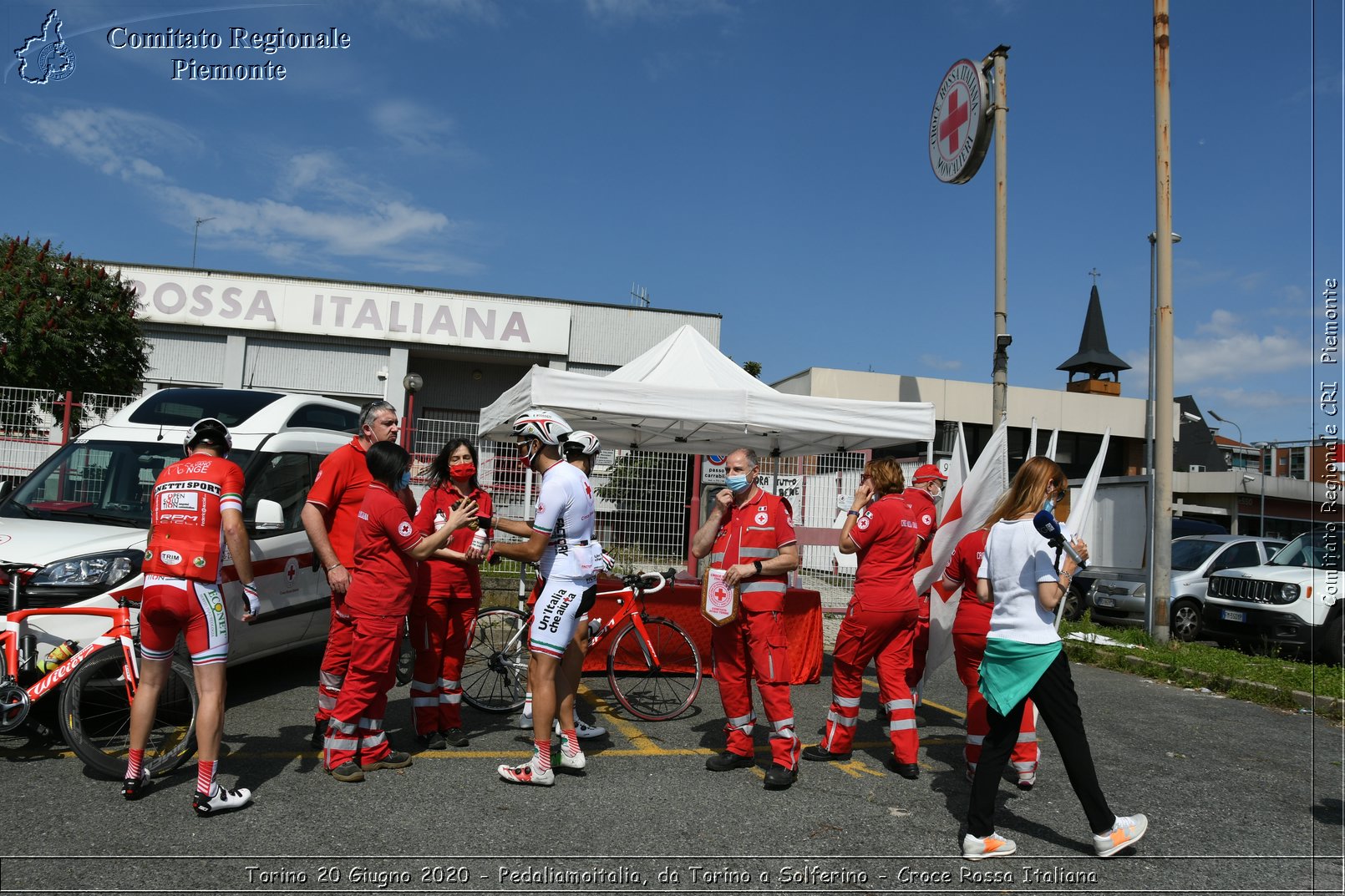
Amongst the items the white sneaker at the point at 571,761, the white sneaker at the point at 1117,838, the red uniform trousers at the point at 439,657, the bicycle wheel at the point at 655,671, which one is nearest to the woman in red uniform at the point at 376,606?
the red uniform trousers at the point at 439,657

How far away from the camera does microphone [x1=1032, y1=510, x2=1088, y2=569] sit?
404 centimetres

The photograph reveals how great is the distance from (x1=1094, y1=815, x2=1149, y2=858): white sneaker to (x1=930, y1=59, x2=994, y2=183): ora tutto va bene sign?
34.9 feet

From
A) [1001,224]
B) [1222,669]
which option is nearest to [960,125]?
[1001,224]

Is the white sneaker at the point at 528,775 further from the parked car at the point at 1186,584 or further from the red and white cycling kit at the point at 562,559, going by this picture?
the parked car at the point at 1186,584

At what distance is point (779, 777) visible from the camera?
197 inches

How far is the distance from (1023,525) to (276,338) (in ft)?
91.8

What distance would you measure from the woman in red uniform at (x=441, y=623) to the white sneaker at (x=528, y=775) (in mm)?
961

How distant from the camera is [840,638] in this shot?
584cm

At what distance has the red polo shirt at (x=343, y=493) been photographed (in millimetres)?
5605

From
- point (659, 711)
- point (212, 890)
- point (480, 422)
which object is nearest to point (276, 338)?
point (480, 422)

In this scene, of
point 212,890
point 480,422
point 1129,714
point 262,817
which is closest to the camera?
point 212,890

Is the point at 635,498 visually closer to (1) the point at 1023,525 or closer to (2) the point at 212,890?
(1) the point at 1023,525

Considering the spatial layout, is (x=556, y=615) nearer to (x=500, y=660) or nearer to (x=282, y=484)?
(x=500, y=660)

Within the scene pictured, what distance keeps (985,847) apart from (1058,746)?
1.87 feet
